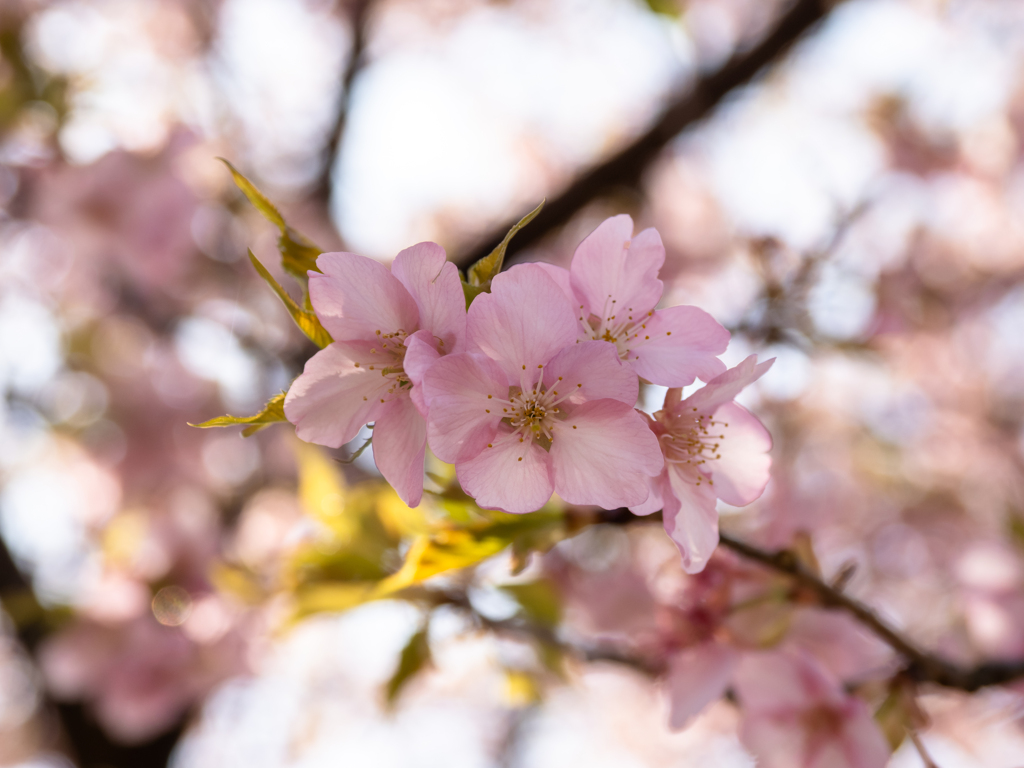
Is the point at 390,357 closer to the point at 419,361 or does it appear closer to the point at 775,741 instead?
the point at 419,361

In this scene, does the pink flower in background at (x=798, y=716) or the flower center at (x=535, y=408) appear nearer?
the flower center at (x=535, y=408)

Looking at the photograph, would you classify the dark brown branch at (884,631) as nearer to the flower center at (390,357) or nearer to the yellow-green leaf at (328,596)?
the flower center at (390,357)

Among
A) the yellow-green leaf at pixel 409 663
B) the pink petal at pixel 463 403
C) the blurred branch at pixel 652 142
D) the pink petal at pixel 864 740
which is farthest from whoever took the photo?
the blurred branch at pixel 652 142

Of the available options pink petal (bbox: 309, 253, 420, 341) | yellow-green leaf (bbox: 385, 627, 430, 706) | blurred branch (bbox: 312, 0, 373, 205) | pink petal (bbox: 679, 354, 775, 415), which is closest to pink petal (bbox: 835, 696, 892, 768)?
pink petal (bbox: 679, 354, 775, 415)

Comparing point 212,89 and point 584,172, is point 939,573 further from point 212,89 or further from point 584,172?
point 212,89

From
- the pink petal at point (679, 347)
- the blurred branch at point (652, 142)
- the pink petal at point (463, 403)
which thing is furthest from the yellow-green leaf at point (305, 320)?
the blurred branch at point (652, 142)

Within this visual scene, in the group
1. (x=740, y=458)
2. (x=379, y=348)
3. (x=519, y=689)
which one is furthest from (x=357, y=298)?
(x=519, y=689)
